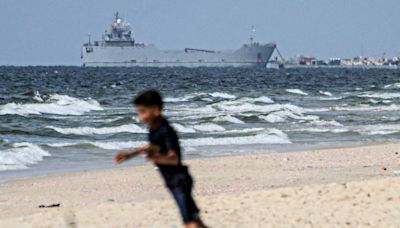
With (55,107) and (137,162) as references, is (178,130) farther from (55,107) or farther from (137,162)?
(55,107)

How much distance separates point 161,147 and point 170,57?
18150cm

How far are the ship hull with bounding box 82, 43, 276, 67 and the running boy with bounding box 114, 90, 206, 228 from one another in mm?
174062

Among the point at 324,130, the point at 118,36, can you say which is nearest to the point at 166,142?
the point at 324,130

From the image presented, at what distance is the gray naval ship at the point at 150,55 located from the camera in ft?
597

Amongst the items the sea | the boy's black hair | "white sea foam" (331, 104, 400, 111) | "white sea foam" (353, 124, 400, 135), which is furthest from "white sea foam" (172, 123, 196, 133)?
the boy's black hair

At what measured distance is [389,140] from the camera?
2592 cm

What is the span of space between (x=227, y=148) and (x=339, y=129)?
7.57 m

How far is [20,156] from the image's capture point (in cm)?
2052

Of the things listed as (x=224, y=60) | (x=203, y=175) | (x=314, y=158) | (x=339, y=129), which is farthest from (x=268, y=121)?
(x=224, y=60)

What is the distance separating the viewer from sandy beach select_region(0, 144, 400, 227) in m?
10.6

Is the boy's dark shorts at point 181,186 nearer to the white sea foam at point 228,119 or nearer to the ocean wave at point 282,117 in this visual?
the white sea foam at point 228,119

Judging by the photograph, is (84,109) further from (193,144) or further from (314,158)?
(314,158)

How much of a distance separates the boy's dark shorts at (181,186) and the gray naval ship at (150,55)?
17393cm

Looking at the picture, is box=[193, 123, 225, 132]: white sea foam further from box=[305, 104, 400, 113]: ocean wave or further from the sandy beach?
box=[305, 104, 400, 113]: ocean wave
